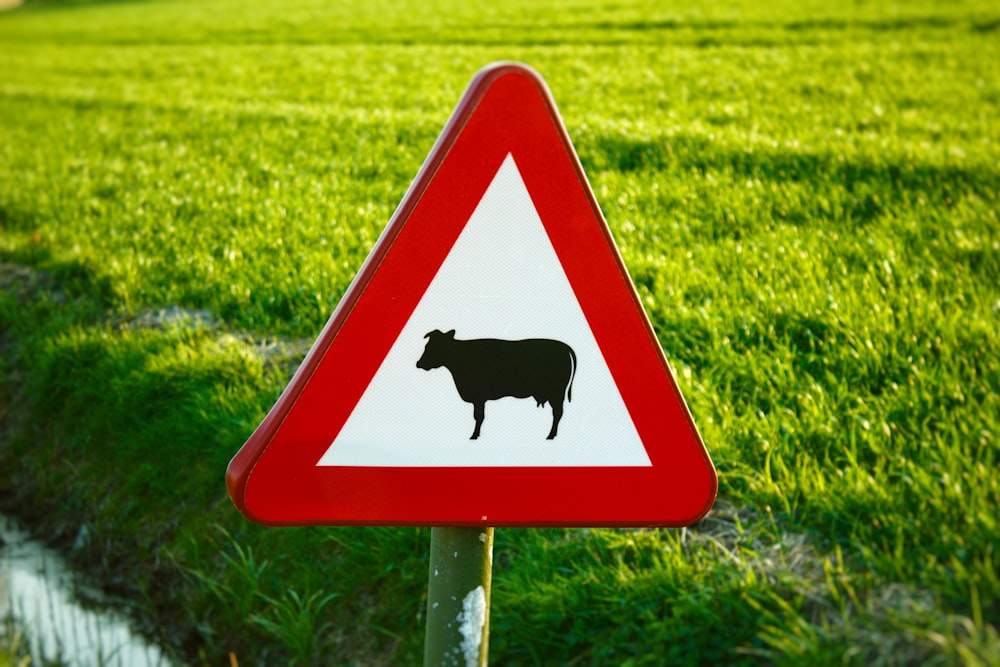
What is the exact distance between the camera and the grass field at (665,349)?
244 centimetres

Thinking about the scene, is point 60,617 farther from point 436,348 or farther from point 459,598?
point 436,348

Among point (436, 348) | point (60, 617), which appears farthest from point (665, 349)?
point (60, 617)

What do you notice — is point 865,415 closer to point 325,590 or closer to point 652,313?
point 652,313

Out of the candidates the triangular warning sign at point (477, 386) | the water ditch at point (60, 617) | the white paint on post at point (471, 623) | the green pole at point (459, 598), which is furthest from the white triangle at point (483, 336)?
the water ditch at point (60, 617)

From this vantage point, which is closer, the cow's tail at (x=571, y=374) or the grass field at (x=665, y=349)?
the cow's tail at (x=571, y=374)

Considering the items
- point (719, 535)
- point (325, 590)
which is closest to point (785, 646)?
point (719, 535)

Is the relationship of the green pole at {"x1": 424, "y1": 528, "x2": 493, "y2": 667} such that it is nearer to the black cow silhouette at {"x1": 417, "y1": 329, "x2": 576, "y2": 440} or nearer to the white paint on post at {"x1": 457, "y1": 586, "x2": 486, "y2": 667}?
the white paint on post at {"x1": 457, "y1": 586, "x2": 486, "y2": 667}

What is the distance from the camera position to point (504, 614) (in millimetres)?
2727

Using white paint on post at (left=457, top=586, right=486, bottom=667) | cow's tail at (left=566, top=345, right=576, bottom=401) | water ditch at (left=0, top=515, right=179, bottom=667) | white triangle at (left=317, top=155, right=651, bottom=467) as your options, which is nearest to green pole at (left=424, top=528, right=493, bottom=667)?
white paint on post at (left=457, top=586, right=486, bottom=667)

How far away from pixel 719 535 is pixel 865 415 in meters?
0.66

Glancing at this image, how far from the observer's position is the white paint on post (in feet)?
6.26

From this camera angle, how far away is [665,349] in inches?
143

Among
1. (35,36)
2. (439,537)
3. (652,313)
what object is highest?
(439,537)

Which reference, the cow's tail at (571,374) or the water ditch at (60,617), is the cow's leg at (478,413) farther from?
the water ditch at (60,617)
